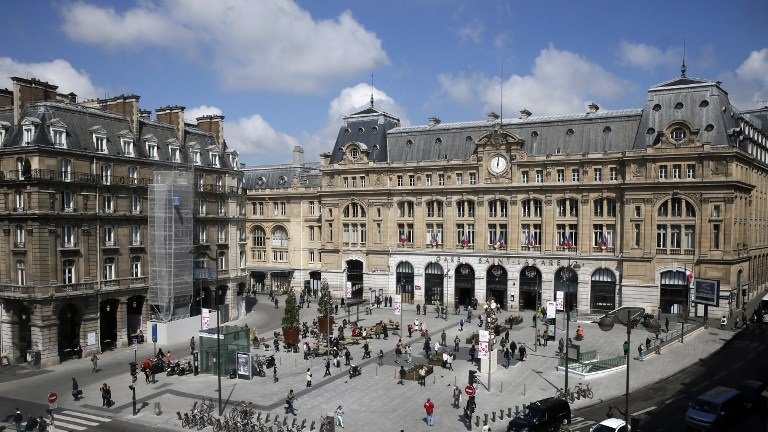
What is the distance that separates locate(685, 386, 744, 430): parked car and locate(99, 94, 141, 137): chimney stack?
54.5 meters

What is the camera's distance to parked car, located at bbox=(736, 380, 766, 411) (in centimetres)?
3600

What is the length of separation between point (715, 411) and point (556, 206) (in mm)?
42036

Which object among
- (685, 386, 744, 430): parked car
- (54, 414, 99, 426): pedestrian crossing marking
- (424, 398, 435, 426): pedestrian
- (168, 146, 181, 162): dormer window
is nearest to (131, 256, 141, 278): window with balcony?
(168, 146, 181, 162): dormer window

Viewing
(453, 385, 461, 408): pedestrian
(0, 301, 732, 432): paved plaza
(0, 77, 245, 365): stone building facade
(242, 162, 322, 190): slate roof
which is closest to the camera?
(0, 301, 732, 432): paved plaza

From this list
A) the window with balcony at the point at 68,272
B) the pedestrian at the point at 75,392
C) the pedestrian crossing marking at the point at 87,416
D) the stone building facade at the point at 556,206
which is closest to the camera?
the pedestrian crossing marking at the point at 87,416

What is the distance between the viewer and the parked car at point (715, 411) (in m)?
33.4

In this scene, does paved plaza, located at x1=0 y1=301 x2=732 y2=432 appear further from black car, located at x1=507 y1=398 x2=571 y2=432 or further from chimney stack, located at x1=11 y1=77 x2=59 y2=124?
chimney stack, located at x1=11 y1=77 x2=59 y2=124

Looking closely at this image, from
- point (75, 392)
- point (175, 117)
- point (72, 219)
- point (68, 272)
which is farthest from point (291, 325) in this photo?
point (175, 117)

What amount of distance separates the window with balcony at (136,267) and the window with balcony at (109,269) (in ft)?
6.82

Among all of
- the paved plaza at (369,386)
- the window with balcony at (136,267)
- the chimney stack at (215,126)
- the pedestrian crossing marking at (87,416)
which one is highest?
the chimney stack at (215,126)

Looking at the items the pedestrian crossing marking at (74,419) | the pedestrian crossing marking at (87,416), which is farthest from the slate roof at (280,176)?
the pedestrian crossing marking at (74,419)

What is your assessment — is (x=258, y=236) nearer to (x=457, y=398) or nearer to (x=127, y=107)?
(x=127, y=107)

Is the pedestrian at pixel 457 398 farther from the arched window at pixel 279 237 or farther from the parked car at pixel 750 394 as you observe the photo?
the arched window at pixel 279 237

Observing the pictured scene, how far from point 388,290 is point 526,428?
168 feet
